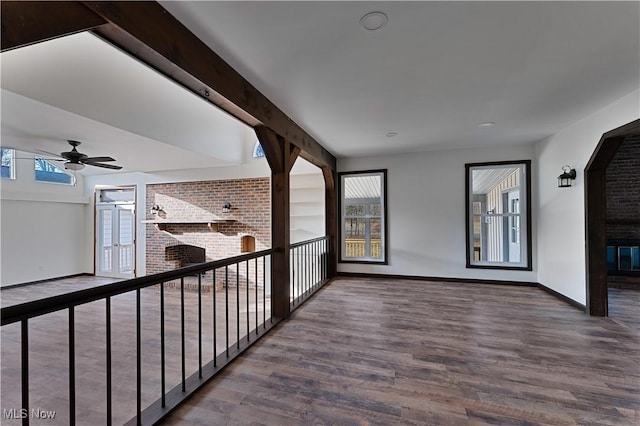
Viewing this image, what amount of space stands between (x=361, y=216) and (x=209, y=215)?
11.3 ft

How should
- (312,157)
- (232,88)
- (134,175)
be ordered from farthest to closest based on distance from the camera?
(134,175) → (312,157) → (232,88)

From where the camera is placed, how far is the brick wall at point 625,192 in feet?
16.4

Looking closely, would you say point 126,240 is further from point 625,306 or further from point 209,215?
point 625,306

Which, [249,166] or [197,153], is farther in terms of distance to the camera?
[249,166]

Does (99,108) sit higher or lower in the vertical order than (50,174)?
higher

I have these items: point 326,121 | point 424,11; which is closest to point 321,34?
point 424,11

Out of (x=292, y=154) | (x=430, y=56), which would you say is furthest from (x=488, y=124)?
(x=292, y=154)

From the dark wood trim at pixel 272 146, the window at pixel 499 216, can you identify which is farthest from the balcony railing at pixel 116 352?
the window at pixel 499 216

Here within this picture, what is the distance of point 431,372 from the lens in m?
2.26

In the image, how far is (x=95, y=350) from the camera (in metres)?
3.01

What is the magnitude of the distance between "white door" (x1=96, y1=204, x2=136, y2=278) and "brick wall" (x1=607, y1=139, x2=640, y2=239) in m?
10.4

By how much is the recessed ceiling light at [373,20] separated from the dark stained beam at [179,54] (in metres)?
1.09

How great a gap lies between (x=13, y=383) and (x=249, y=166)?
4720mm

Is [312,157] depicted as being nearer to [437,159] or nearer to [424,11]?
[437,159]
